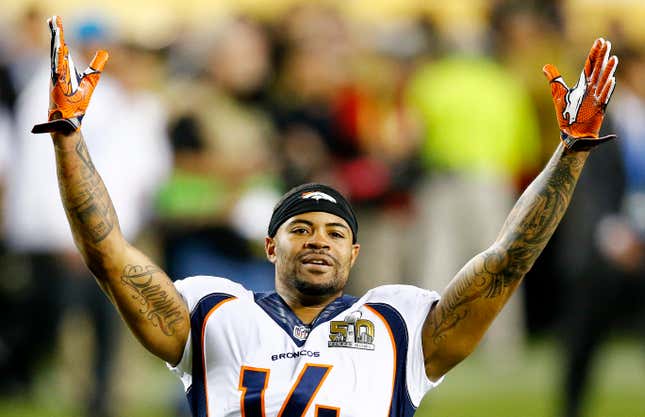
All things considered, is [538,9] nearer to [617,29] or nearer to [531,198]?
[617,29]

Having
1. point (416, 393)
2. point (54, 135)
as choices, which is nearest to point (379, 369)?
point (416, 393)

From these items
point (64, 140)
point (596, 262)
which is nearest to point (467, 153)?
point (596, 262)

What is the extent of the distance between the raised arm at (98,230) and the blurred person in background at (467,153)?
6.17m

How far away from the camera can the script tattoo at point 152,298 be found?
18.0ft

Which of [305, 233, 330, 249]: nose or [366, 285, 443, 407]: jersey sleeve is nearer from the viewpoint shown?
[366, 285, 443, 407]: jersey sleeve

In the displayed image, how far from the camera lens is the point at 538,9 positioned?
12172 millimetres

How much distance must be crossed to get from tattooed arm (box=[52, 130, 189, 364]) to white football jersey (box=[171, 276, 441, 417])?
116 millimetres

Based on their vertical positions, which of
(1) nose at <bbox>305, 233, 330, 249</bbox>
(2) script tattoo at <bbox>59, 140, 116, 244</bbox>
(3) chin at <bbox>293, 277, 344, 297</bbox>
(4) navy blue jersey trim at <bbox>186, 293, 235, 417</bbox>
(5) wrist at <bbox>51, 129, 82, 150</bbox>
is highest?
(5) wrist at <bbox>51, 129, 82, 150</bbox>

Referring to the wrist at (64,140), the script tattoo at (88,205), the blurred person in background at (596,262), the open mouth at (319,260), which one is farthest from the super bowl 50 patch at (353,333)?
the blurred person in background at (596,262)

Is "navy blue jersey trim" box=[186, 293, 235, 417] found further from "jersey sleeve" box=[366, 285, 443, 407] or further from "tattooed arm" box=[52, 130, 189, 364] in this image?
"jersey sleeve" box=[366, 285, 443, 407]

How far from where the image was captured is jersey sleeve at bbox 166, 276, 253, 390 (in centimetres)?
568

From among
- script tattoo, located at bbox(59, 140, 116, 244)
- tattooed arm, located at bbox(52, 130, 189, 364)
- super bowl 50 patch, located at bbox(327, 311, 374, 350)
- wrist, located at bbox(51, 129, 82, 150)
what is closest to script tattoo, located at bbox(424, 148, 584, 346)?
super bowl 50 patch, located at bbox(327, 311, 374, 350)

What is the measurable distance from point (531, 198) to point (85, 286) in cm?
458

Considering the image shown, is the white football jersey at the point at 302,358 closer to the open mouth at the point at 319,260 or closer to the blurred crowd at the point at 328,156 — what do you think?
the open mouth at the point at 319,260
